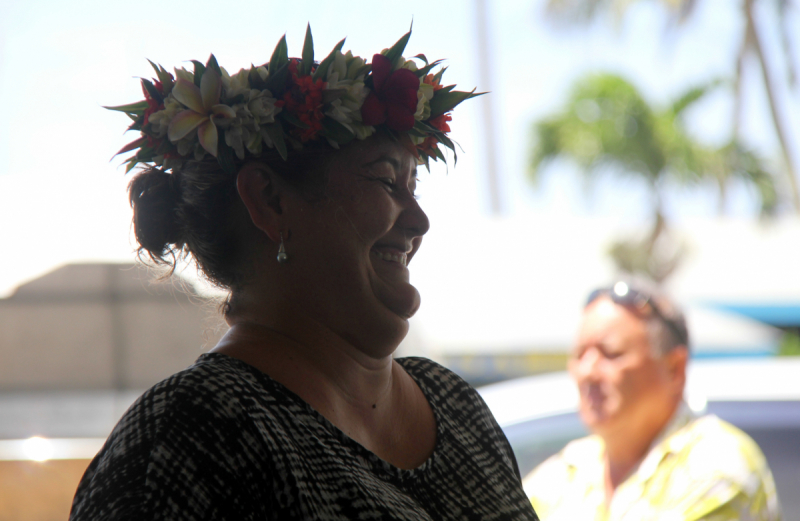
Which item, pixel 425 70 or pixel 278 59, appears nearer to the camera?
pixel 278 59

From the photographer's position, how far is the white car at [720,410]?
9.37ft

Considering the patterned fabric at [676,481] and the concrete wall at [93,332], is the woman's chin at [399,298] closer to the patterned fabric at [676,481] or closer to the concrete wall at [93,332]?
the patterned fabric at [676,481]

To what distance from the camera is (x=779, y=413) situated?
2.92 m

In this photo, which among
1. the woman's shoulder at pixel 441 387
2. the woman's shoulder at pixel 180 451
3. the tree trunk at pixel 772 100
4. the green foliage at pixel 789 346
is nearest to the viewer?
the woman's shoulder at pixel 180 451

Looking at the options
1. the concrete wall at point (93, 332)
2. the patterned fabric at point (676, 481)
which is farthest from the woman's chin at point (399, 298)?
the concrete wall at point (93, 332)

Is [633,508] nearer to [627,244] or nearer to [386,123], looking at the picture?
[386,123]

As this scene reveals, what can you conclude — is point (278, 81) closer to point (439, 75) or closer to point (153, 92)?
point (153, 92)

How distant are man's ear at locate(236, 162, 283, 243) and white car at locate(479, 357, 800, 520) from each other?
189cm

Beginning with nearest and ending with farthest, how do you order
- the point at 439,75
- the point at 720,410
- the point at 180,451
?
the point at 180,451, the point at 439,75, the point at 720,410

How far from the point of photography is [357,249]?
1.31m

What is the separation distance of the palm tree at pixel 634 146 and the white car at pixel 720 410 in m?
9.44

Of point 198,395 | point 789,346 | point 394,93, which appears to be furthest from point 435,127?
point 789,346

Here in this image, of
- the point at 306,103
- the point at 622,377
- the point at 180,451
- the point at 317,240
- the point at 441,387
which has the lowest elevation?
the point at 622,377

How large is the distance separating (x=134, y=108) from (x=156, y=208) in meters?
0.20
